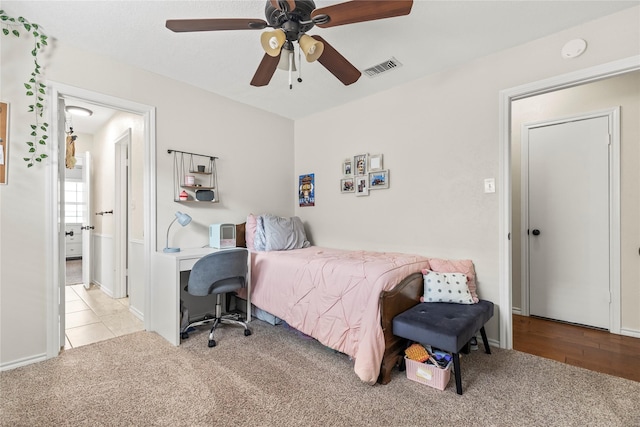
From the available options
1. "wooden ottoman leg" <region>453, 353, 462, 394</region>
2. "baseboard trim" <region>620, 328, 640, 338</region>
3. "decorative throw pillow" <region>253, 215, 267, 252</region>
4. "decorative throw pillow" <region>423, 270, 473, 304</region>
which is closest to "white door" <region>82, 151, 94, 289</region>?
"decorative throw pillow" <region>253, 215, 267, 252</region>

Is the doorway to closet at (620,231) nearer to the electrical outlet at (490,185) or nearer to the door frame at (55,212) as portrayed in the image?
the electrical outlet at (490,185)

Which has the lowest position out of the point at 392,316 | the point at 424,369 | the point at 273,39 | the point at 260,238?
the point at 424,369

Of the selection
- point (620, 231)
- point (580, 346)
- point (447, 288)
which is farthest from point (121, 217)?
point (620, 231)

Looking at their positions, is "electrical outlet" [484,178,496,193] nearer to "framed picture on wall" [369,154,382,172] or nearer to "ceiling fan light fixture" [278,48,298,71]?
"framed picture on wall" [369,154,382,172]

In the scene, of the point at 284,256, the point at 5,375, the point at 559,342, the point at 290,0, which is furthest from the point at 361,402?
the point at 5,375

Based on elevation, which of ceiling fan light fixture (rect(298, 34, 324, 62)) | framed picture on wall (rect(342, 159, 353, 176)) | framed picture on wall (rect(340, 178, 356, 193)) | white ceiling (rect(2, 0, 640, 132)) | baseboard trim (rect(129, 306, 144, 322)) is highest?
white ceiling (rect(2, 0, 640, 132))

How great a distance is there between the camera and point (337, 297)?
220 cm

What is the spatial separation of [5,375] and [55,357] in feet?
0.92

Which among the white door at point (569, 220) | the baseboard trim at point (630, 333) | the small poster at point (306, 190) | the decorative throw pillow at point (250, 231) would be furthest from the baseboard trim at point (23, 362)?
the baseboard trim at point (630, 333)

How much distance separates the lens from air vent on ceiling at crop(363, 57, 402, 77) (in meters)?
2.59

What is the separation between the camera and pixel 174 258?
8.16ft

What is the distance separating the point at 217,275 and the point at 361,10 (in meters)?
2.15

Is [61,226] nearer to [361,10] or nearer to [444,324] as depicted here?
[361,10]

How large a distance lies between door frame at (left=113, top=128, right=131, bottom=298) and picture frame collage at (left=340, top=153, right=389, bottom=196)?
2.72 meters
